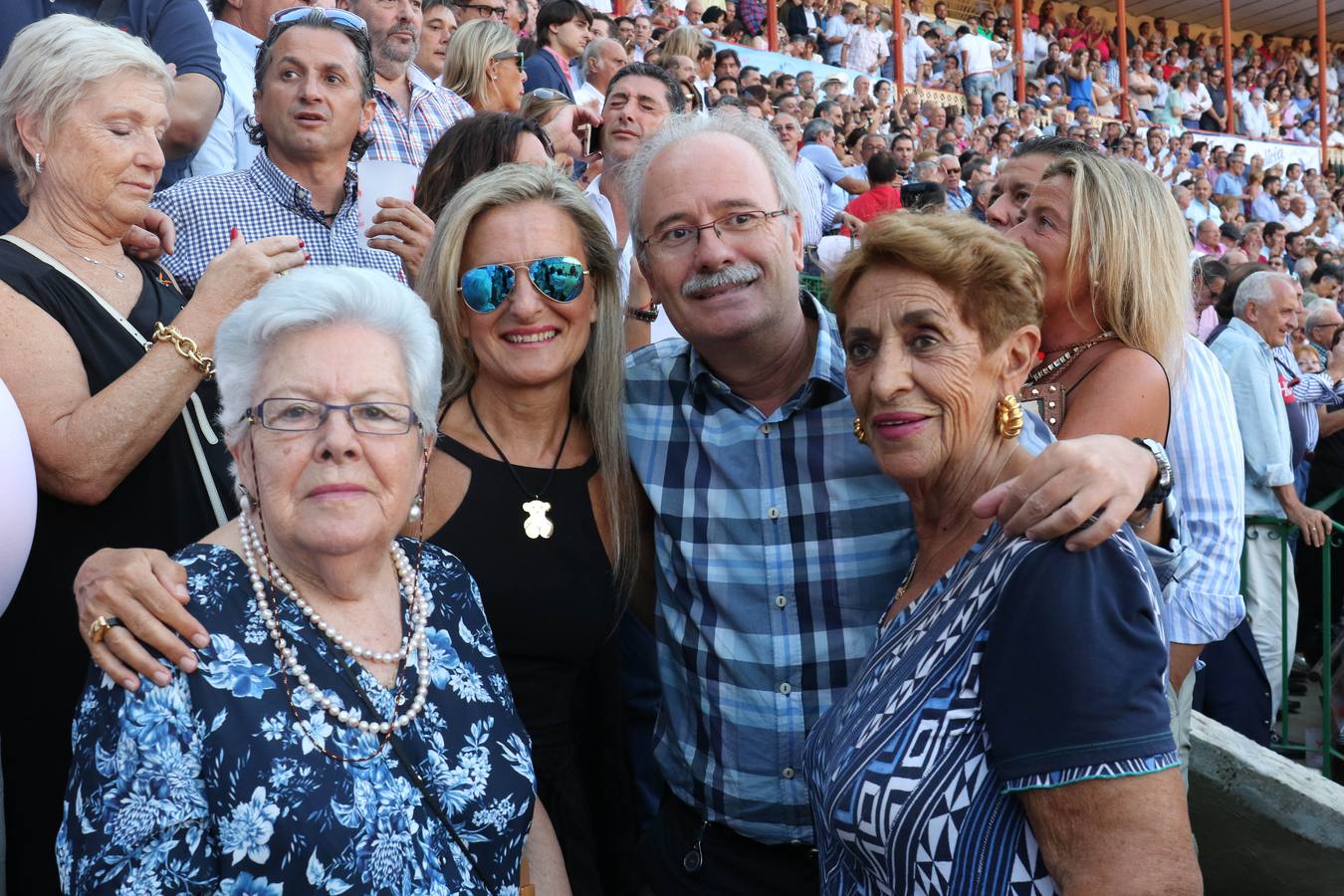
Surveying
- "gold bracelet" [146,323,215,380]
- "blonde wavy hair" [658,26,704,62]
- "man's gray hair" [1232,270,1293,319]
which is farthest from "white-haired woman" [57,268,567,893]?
"blonde wavy hair" [658,26,704,62]

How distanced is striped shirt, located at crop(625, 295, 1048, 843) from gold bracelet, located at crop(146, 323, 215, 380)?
2.98 feet

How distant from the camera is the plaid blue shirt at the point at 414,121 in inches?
178

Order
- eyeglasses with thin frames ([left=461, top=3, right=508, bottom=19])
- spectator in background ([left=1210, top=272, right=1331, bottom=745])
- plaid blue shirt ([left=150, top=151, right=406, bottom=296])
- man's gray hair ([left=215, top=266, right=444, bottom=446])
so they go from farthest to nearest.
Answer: eyeglasses with thin frames ([left=461, top=3, right=508, bottom=19]) < spectator in background ([left=1210, top=272, right=1331, bottom=745]) < plaid blue shirt ([left=150, top=151, right=406, bottom=296]) < man's gray hair ([left=215, top=266, right=444, bottom=446])

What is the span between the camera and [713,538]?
7.55 feet

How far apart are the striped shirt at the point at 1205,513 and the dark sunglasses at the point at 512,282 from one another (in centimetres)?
153

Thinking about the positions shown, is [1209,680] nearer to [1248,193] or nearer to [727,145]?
[727,145]

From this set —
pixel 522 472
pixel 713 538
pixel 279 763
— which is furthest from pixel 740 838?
pixel 279 763

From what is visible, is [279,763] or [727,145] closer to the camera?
[279,763]

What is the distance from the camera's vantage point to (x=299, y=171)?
11.1ft

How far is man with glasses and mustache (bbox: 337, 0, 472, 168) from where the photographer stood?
180 inches

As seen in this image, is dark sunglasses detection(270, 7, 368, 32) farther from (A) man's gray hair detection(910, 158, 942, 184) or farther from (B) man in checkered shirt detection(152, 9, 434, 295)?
(A) man's gray hair detection(910, 158, 942, 184)

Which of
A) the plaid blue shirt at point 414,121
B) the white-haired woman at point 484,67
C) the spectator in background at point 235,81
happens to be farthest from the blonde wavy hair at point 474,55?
the spectator in background at point 235,81

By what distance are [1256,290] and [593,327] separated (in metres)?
5.46

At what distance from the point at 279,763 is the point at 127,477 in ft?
3.27
